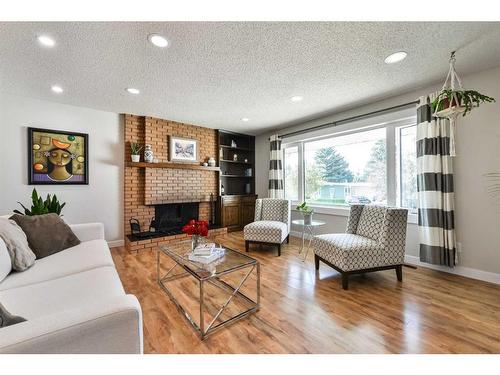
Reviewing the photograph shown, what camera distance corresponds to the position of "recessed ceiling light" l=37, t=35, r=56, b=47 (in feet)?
5.75

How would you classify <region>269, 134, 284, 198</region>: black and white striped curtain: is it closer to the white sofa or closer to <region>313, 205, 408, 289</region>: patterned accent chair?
<region>313, 205, 408, 289</region>: patterned accent chair

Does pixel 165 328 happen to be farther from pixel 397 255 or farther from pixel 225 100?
pixel 225 100

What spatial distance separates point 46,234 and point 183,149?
271 cm

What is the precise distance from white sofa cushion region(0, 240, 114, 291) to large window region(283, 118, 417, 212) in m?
3.43

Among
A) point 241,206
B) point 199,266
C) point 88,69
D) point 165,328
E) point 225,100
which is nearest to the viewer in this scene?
point 165,328

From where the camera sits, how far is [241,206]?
4.98m

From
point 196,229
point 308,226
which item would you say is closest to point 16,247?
point 196,229

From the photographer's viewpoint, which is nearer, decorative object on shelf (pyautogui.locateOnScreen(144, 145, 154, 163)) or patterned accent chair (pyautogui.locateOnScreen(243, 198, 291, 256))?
patterned accent chair (pyautogui.locateOnScreen(243, 198, 291, 256))

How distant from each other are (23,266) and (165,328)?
1.12 meters

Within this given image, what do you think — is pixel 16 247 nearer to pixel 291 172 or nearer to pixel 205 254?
pixel 205 254

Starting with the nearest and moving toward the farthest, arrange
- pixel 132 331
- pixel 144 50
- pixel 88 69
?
pixel 132 331 < pixel 144 50 < pixel 88 69

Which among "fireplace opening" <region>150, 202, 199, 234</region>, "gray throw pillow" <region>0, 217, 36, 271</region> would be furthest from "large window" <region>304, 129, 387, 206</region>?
"gray throw pillow" <region>0, 217, 36, 271</region>

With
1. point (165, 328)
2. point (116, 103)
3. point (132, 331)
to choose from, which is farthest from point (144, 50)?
point (165, 328)

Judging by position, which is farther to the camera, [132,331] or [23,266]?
[23,266]
